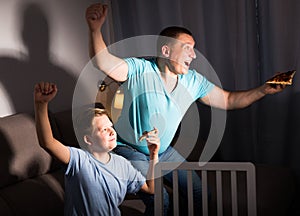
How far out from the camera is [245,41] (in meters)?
2.98

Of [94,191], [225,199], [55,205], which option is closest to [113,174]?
[94,191]

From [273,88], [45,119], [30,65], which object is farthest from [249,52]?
[45,119]

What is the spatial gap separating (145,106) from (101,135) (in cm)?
29

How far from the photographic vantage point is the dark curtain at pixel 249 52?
2.93 m

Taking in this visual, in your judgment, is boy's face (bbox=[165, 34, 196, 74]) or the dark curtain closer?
boy's face (bbox=[165, 34, 196, 74])

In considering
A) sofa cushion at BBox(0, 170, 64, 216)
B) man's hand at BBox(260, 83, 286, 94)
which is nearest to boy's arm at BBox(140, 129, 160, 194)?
sofa cushion at BBox(0, 170, 64, 216)

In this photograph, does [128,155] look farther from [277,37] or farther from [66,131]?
[277,37]

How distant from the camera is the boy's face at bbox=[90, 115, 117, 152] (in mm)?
1875

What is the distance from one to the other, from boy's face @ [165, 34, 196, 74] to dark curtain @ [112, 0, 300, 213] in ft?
2.88

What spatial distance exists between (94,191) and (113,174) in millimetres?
92

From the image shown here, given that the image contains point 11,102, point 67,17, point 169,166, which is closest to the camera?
point 169,166

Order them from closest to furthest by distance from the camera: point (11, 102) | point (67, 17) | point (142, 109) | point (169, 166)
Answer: point (169, 166) < point (142, 109) < point (11, 102) < point (67, 17)

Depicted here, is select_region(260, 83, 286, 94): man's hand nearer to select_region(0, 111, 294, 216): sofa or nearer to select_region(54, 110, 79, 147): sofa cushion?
select_region(0, 111, 294, 216): sofa

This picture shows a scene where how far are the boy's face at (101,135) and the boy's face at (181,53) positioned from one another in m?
0.44
